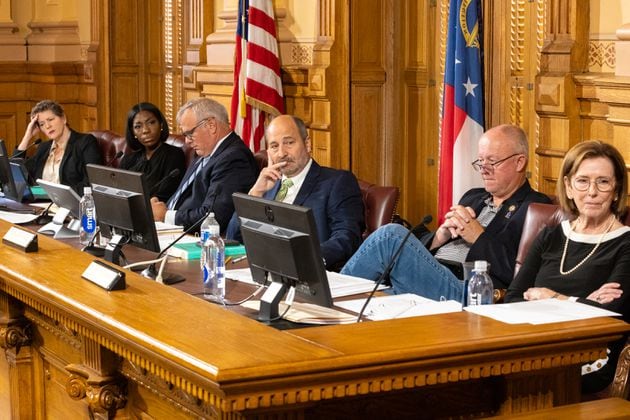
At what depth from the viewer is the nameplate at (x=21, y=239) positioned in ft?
13.2

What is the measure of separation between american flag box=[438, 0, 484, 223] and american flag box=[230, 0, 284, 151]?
165cm

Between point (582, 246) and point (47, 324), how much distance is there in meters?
1.76

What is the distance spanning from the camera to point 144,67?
35.3 ft

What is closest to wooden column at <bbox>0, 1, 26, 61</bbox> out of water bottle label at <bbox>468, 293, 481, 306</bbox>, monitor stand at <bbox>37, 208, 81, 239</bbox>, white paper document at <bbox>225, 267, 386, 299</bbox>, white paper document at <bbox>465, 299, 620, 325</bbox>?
monitor stand at <bbox>37, 208, 81, 239</bbox>

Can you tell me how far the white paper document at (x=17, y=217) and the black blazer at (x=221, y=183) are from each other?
2.30ft

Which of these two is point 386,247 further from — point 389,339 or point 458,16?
point 458,16

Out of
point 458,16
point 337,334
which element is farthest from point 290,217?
point 458,16

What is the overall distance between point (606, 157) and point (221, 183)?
7.73 ft

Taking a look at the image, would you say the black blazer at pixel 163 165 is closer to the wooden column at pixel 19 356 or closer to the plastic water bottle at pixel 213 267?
the wooden column at pixel 19 356

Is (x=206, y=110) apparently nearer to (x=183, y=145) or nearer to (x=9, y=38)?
(x=183, y=145)

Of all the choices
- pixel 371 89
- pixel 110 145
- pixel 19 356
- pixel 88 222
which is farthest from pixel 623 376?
pixel 110 145

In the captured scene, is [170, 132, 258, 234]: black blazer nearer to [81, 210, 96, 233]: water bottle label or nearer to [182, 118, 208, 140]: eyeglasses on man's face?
[182, 118, 208, 140]: eyeglasses on man's face

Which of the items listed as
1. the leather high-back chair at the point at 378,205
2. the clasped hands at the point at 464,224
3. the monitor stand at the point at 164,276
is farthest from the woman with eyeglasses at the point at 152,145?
the monitor stand at the point at 164,276

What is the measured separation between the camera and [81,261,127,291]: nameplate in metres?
3.27
